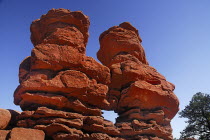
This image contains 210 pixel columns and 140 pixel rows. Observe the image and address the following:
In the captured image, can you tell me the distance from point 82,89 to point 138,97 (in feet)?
20.8

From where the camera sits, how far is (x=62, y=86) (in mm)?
13375

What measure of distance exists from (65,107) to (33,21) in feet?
29.2

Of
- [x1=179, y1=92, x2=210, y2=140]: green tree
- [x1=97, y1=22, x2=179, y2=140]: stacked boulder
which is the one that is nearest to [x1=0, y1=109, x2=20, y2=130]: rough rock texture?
[x1=97, y1=22, x2=179, y2=140]: stacked boulder

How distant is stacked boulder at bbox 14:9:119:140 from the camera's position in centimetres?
1198

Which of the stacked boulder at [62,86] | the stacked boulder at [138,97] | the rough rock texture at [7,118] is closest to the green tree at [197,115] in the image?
the stacked boulder at [138,97]

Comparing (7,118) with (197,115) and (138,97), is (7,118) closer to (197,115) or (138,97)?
(138,97)

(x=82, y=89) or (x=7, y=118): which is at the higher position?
(x=82, y=89)

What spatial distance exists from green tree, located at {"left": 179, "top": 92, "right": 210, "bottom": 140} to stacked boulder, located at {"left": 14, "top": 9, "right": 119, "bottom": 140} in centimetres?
1605

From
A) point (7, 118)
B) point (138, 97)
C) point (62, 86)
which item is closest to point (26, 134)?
point (7, 118)

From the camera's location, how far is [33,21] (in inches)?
693

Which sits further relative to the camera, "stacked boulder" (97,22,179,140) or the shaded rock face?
"stacked boulder" (97,22,179,140)

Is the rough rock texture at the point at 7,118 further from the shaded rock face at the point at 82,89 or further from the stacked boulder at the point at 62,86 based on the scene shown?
the stacked boulder at the point at 62,86

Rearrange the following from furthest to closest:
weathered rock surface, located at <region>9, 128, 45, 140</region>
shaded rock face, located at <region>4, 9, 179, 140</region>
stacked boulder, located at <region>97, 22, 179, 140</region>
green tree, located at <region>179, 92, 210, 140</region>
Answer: green tree, located at <region>179, 92, 210, 140</region>, stacked boulder, located at <region>97, 22, 179, 140</region>, shaded rock face, located at <region>4, 9, 179, 140</region>, weathered rock surface, located at <region>9, 128, 45, 140</region>

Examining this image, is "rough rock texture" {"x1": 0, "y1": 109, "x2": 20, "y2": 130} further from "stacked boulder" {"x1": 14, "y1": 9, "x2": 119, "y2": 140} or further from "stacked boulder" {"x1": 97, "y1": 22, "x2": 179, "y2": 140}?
"stacked boulder" {"x1": 97, "y1": 22, "x2": 179, "y2": 140}
